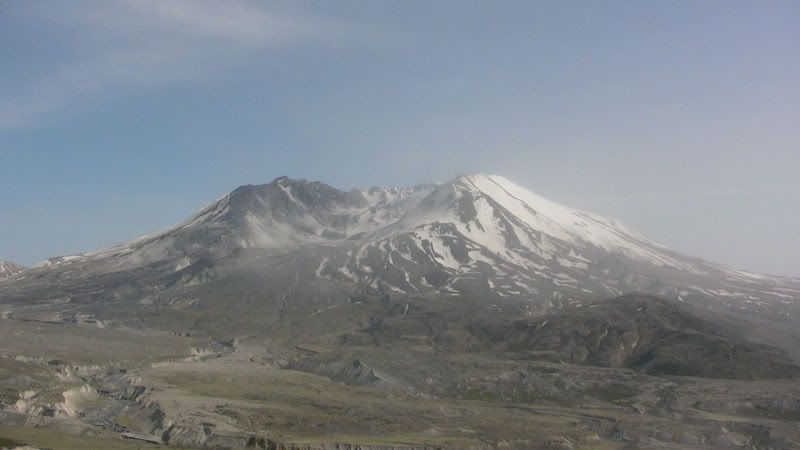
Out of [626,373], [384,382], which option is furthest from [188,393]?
[626,373]

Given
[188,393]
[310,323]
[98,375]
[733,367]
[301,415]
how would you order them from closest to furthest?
[301,415] → [188,393] → [98,375] → [733,367] → [310,323]

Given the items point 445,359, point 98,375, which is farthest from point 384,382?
point 98,375

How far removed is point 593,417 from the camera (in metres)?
103

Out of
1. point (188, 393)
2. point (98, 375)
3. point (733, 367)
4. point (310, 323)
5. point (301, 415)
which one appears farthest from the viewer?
point (310, 323)

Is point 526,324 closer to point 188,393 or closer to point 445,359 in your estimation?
point 445,359

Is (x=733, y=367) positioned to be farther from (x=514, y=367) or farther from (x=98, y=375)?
(x=98, y=375)

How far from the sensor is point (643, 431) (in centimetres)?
9331

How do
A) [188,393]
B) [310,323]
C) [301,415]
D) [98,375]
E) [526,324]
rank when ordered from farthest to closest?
[310,323], [526,324], [98,375], [188,393], [301,415]

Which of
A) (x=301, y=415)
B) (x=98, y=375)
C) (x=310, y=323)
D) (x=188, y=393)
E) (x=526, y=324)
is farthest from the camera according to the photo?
(x=310, y=323)

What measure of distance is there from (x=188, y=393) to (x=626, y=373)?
240ft

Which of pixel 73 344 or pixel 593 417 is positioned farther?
pixel 73 344

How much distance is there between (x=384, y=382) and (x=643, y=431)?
3902 cm

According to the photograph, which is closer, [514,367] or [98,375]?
[98,375]

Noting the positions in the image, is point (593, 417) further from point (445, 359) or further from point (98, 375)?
point (98, 375)
